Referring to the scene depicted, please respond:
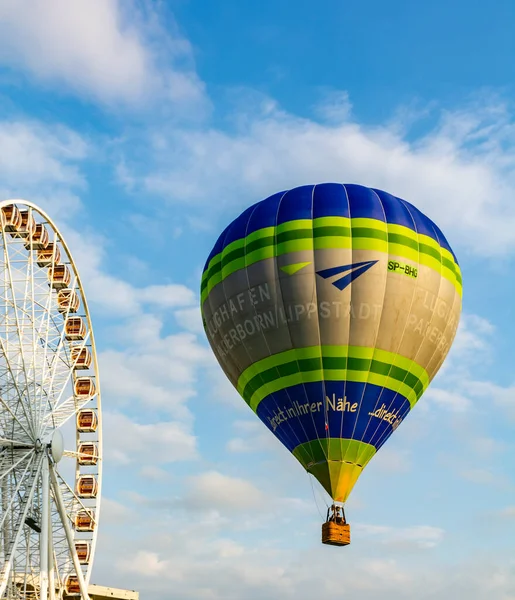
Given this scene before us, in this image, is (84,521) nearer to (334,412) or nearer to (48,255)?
(48,255)

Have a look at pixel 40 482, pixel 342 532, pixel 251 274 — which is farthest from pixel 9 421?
pixel 342 532

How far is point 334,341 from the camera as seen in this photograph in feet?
142

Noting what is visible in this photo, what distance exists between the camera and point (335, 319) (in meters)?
43.4

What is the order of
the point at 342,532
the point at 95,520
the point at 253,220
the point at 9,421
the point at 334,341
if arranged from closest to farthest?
the point at 342,532, the point at 334,341, the point at 253,220, the point at 9,421, the point at 95,520

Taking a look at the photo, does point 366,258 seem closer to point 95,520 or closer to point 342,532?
point 342,532

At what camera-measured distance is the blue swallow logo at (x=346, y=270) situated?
143 ft

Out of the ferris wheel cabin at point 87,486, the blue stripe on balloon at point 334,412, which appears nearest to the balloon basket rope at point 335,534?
the blue stripe on balloon at point 334,412

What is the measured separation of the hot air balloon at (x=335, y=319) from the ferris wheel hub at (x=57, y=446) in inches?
532

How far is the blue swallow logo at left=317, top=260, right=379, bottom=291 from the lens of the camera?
43.7m

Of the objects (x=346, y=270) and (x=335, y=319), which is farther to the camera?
(x=346, y=270)

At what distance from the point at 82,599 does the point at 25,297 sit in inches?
687

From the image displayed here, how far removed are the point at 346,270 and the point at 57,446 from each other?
20.5 meters

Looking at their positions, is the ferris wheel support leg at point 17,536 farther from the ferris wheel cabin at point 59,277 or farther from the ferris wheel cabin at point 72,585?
the ferris wheel cabin at point 59,277

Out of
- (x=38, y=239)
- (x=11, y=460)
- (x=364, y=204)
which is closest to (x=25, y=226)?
(x=38, y=239)
